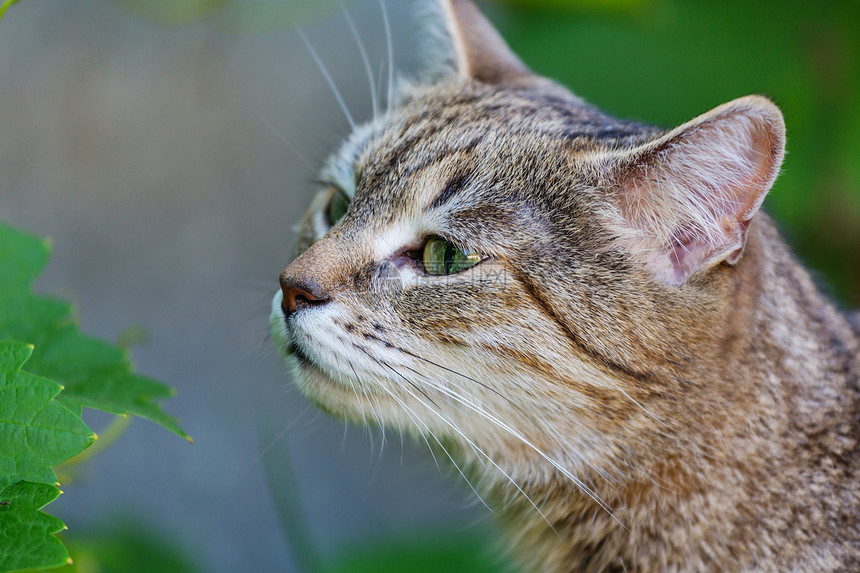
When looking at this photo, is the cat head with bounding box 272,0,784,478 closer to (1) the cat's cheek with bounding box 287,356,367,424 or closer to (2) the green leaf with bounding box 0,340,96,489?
(1) the cat's cheek with bounding box 287,356,367,424

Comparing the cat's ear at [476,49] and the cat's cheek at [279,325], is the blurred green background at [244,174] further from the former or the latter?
the cat's cheek at [279,325]

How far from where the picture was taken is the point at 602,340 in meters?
1.55

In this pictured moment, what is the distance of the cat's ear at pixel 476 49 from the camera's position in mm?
2195

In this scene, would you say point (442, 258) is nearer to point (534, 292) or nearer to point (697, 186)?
point (534, 292)

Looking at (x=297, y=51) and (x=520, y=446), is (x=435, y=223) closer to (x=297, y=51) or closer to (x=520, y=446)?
(x=520, y=446)

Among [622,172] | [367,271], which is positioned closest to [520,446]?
[367,271]

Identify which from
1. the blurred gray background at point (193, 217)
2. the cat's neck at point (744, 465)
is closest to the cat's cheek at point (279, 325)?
the cat's neck at point (744, 465)

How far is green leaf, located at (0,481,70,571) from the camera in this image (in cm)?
105

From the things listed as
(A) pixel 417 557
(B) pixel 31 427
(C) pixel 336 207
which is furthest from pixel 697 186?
(A) pixel 417 557

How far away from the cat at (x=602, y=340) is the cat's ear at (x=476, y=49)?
48 cm

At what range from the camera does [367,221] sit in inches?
66.6

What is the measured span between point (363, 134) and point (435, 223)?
18.9 inches

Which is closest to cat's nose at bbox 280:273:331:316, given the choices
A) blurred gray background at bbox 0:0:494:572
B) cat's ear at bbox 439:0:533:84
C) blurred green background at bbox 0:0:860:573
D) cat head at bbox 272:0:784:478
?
cat head at bbox 272:0:784:478

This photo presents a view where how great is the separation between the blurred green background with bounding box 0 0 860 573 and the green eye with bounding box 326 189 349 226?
1.12m
